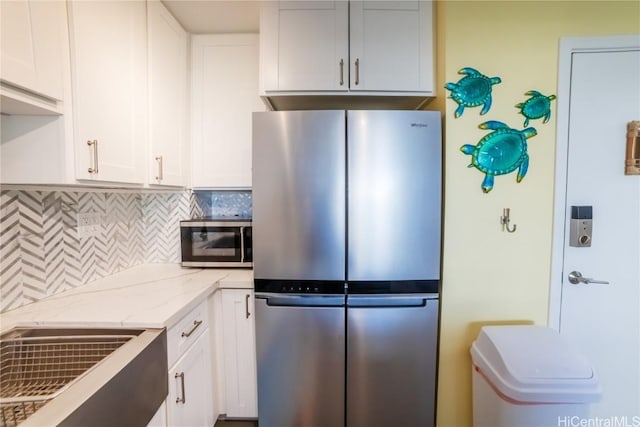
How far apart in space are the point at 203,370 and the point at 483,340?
1.38 metres

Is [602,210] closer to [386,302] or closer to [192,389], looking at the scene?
[386,302]

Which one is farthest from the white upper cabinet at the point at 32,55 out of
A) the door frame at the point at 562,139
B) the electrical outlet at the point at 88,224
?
the door frame at the point at 562,139

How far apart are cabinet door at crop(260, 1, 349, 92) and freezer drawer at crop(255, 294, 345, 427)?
44.8 inches

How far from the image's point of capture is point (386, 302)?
136 centimetres

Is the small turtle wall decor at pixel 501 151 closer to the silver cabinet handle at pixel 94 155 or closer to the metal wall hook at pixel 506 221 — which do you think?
the metal wall hook at pixel 506 221

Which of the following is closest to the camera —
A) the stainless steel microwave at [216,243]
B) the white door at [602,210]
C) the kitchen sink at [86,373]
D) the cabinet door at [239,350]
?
the kitchen sink at [86,373]

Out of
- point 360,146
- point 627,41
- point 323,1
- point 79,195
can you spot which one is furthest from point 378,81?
point 79,195

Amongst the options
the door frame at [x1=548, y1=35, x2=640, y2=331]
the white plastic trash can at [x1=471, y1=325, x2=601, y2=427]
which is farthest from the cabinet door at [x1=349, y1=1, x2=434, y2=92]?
the white plastic trash can at [x1=471, y1=325, x2=601, y2=427]

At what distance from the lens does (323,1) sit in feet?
4.56

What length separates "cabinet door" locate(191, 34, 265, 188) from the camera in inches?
71.1

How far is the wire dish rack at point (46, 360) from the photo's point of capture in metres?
0.90

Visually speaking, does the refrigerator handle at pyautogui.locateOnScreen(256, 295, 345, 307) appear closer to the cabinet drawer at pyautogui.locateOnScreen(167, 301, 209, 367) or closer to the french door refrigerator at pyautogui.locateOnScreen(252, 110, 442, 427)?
the french door refrigerator at pyautogui.locateOnScreen(252, 110, 442, 427)

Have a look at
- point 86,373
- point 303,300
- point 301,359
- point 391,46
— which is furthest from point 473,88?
point 86,373

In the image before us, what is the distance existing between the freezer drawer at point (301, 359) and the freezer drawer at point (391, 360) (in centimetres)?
7
